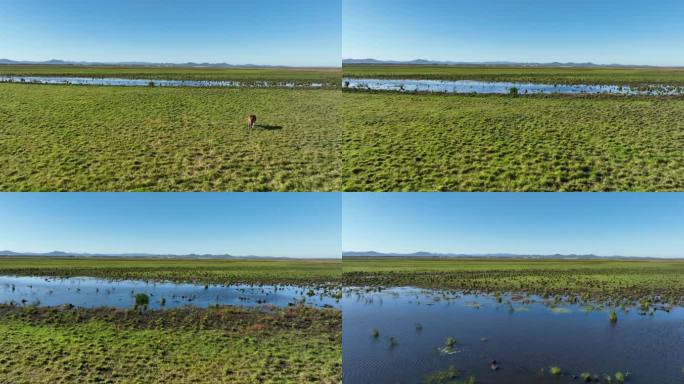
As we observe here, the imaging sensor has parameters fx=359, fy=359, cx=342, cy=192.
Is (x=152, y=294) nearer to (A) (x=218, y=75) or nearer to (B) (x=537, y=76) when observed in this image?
(A) (x=218, y=75)

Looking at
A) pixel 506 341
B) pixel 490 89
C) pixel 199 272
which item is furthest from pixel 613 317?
pixel 199 272

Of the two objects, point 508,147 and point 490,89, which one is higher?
point 490,89

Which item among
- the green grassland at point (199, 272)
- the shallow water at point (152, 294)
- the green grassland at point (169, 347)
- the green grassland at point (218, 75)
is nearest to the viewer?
the green grassland at point (169, 347)

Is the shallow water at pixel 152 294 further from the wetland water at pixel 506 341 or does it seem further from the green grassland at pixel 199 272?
the wetland water at pixel 506 341

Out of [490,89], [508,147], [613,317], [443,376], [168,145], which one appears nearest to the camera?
[443,376]

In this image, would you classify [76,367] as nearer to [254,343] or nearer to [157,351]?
[157,351]

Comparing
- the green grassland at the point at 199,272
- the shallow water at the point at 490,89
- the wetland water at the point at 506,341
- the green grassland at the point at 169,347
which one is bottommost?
the green grassland at the point at 199,272

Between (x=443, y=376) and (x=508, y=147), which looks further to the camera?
(x=508, y=147)

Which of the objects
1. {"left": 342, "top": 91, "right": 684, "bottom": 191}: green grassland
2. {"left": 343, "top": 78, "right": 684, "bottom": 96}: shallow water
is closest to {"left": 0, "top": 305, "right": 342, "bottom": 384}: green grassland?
{"left": 342, "top": 91, "right": 684, "bottom": 191}: green grassland

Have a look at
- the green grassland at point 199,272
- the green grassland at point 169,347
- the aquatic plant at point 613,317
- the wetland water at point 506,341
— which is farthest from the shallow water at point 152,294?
the aquatic plant at point 613,317
